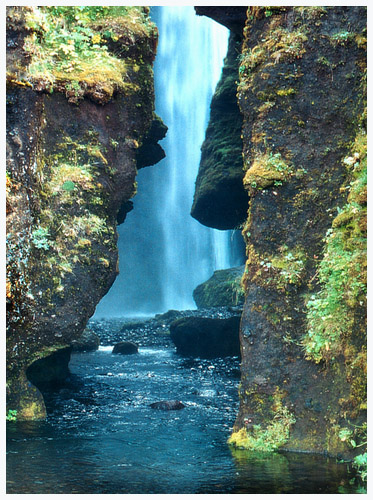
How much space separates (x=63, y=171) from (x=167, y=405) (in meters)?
5.69

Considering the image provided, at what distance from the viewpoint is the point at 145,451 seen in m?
7.80

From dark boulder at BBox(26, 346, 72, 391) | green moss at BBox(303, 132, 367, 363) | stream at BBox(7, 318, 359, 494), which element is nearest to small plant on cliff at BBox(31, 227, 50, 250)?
stream at BBox(7, 318, 359, 494)

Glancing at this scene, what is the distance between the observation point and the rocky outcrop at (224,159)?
1938 cm

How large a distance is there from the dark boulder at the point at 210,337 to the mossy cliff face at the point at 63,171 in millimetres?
8671

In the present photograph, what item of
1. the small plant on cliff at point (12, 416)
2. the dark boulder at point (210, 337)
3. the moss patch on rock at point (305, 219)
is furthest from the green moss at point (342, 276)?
the dark boulder at point (210, 337)

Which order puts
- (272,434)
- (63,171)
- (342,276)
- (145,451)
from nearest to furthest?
(342,276) < (272,434) < (145,451) < (63,171)

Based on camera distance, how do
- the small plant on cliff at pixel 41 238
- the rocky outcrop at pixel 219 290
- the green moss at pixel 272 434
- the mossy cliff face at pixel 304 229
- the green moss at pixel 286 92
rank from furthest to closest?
the rocky outcrop at pixel 219 290
the small plant on cliff at pixel 41 238
the green moss at pixel 286 92
the green moss at pixel 272 434
the mossy cliff face at pixel 304 229

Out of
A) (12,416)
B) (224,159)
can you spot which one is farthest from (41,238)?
(224,159)

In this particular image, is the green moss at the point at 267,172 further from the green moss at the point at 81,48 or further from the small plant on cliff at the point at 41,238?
the green moss at the point at 81,48

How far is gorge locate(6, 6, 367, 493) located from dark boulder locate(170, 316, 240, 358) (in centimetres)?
521

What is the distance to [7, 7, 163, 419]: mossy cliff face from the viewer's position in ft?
31.6

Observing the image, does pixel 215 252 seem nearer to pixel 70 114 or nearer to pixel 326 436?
Result: pixel 70 114

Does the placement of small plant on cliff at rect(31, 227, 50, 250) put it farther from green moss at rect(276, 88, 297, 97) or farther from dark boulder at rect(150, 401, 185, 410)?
green moss at rect(276, 88, 297, 97)

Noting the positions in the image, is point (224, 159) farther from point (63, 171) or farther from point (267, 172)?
point (267, 172)
